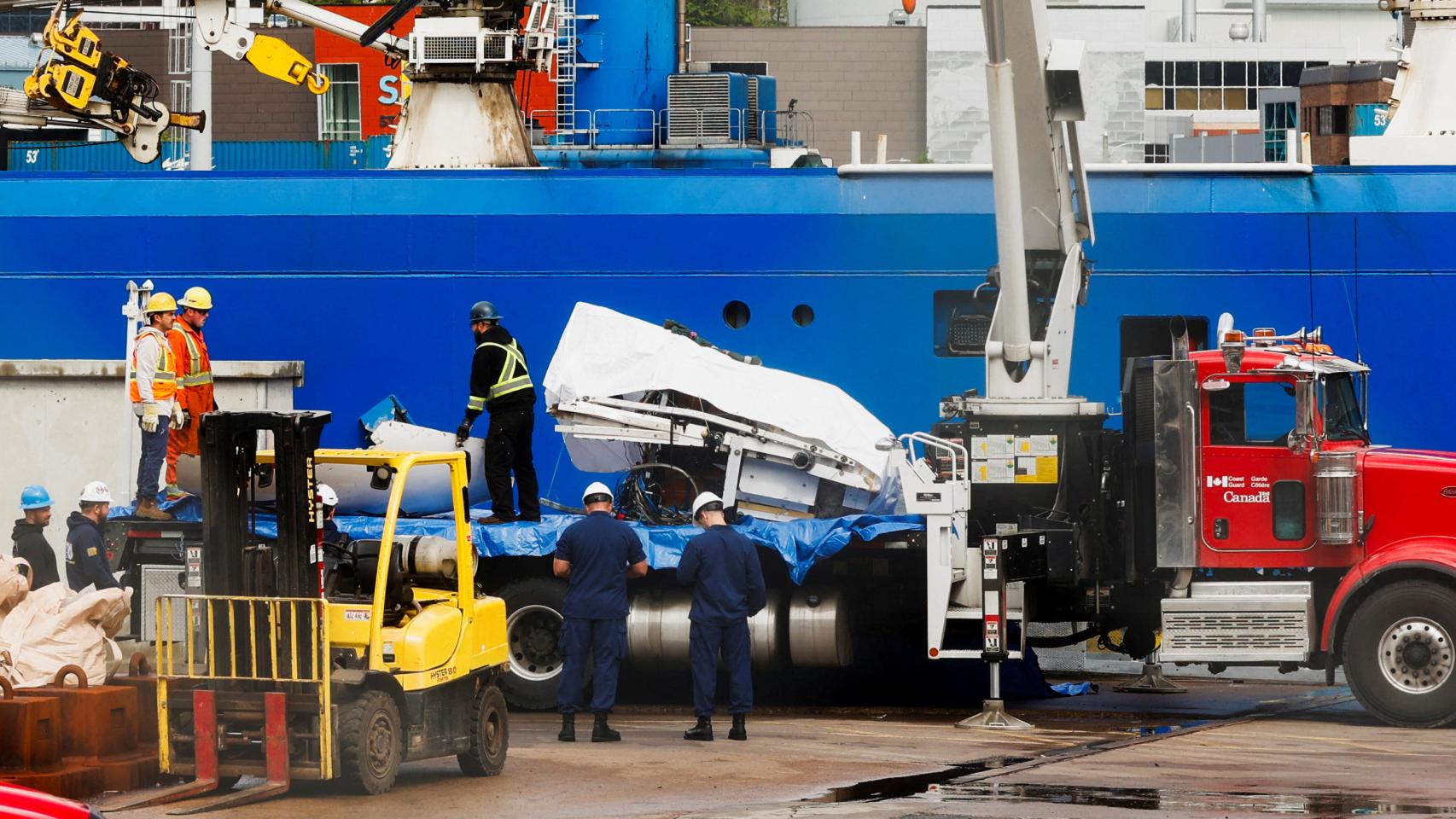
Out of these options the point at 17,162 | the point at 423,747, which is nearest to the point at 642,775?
the point at 423,747

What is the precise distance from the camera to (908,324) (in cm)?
1852

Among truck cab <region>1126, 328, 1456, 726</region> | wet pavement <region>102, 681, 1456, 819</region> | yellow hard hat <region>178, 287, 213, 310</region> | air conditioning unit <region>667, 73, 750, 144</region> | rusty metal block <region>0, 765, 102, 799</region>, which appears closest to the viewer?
rusty metal block <region>0, 765, 102, 799</region>

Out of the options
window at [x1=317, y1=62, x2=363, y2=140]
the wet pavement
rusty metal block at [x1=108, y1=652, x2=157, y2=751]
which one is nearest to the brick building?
window at [x1=317, y1=62, x2=363, y2=140]

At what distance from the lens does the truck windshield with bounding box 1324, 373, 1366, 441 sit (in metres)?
14.4

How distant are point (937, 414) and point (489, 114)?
222 inches

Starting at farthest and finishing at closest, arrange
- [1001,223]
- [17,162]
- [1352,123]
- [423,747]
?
[17,162] < [1352,123] < [1001,223] < [423,747]

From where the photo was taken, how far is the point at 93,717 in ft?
34.5

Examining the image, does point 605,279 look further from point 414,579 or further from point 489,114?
point 414,579

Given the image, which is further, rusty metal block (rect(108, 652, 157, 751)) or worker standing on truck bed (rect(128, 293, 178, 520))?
worker standing on truck bed (rect(128, 293, 178, 520))

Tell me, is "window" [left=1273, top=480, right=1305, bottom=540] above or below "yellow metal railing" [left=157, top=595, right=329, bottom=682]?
above

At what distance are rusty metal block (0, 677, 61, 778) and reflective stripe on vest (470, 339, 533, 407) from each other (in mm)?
5907

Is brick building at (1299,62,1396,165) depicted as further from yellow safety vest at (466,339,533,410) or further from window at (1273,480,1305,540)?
yellow safety vest at (466,339,533,410)

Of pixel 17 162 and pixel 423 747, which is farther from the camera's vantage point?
pixel 17 162

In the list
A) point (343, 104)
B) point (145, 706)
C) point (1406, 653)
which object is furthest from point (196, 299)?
point (343, 104)
